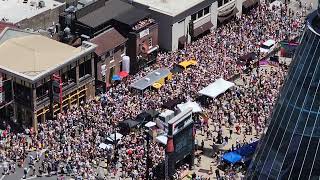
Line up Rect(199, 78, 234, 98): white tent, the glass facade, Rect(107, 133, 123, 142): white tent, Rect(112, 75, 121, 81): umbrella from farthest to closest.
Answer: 1. Rect(112, 75, 121, 81): umbrella
2. Rect(199, 78, 234, 98): white tent
3. Rect(107, 133, 123, 142): white tent
4. the glass facade

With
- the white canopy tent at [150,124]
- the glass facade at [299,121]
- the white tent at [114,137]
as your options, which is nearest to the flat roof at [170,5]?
the white canopy tent at [150,124]

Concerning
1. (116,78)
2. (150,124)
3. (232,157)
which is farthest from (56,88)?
(232,157)

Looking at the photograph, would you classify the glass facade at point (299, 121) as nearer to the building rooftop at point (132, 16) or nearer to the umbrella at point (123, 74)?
the umbrella at point (123, 74)

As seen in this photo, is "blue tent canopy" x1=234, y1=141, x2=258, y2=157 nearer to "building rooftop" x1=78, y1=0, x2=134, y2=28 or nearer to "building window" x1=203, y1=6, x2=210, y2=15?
"building rooftop" x1=78, y1=0, x2=134, y2=28

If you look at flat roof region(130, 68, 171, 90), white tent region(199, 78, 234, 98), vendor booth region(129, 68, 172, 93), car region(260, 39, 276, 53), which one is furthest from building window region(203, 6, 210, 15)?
white tent region(199, 78, 234, 98)

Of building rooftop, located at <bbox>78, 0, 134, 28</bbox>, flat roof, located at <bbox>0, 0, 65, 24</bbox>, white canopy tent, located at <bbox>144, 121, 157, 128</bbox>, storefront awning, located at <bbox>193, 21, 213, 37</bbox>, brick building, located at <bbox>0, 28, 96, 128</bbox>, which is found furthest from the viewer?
storefront awning, located at <bbox>193, 21, 213, 37</bbox>

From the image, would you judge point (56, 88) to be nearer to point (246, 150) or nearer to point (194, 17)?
point (246, 150)

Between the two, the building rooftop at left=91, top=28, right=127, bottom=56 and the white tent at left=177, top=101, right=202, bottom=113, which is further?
the building rooftop at left=91, top=28, right=127, bottom=56
